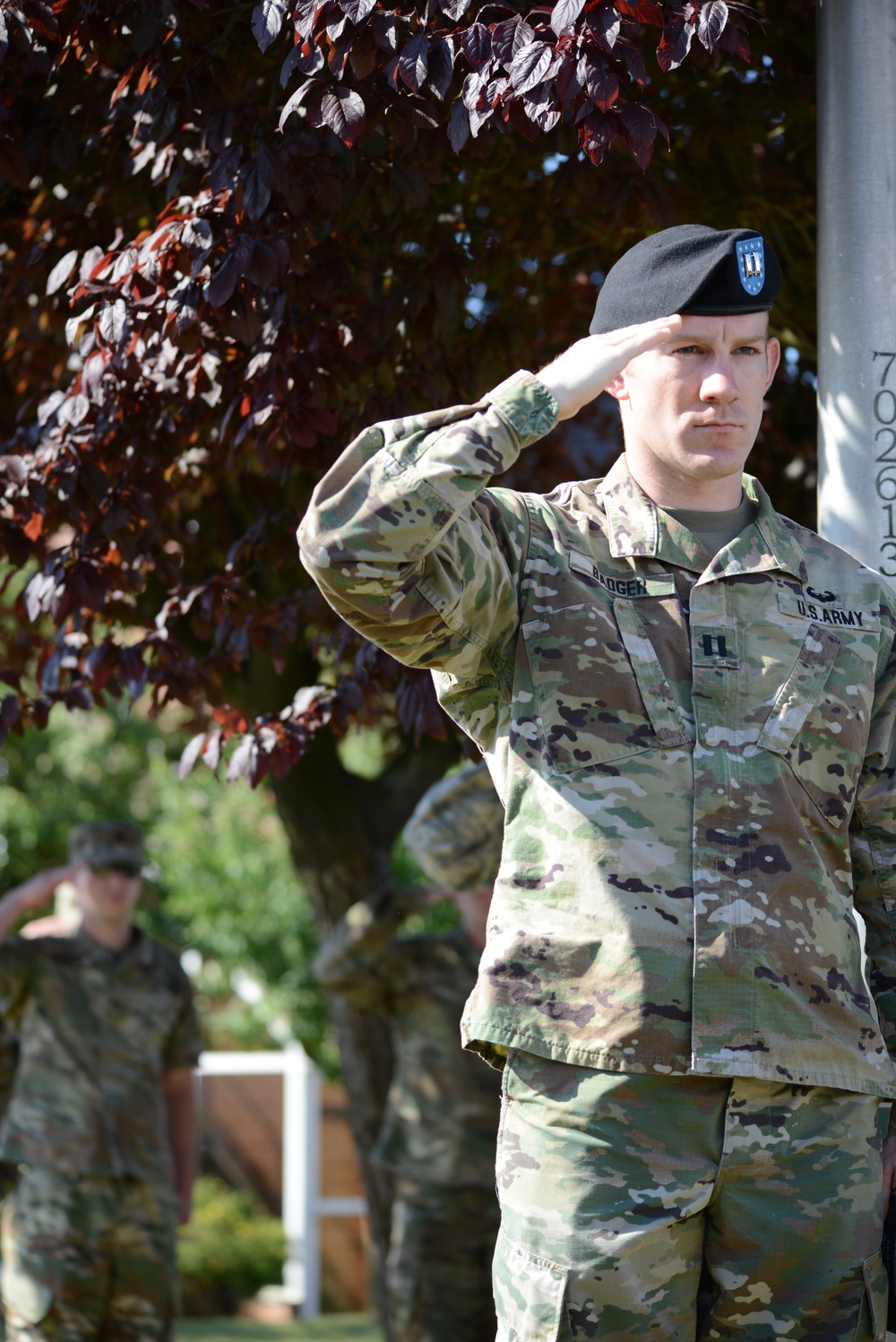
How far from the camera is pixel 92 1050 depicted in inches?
229

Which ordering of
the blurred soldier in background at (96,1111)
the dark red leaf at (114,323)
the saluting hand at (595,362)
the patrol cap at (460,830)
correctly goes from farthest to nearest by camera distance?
the blurred soldier in background at (96,1111)
the patrol cap at (460,830)
the dark red leaf at (114,323)
the saluting hand at (595,362)

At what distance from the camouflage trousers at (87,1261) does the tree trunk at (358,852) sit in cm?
83

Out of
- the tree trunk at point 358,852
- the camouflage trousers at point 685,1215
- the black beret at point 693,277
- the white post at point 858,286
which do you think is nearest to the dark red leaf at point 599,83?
the black beret at point 693,277

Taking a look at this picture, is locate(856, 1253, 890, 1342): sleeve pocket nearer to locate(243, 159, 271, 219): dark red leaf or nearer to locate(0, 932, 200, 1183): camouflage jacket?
locate(243, 159, 271, 219): dark red leaf

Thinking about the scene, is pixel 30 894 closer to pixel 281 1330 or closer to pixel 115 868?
pixel 115 868

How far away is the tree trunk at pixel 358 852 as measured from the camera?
589cm

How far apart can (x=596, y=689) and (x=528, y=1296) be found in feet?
2.75

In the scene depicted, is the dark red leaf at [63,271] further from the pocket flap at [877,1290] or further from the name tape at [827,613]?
the pocket flap at [877,1290]

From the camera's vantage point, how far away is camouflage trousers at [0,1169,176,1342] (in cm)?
541

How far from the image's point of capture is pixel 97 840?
6.00m

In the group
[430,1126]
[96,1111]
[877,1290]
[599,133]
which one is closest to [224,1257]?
[96,1111]

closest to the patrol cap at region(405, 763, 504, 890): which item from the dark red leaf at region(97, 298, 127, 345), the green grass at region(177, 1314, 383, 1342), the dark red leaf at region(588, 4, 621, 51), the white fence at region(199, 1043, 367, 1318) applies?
the dark red leaf at region(97, 298, 127, 345)

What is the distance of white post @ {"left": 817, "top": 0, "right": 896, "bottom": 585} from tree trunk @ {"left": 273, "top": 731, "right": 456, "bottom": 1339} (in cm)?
297

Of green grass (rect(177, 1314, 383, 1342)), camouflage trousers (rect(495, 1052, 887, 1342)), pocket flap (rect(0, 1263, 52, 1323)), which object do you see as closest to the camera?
camouflage trousers (rect(495, 1052, 887, 1342))
